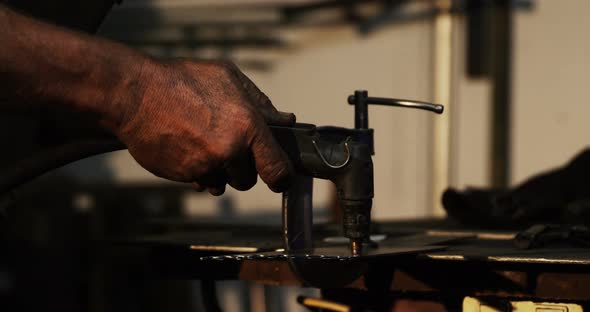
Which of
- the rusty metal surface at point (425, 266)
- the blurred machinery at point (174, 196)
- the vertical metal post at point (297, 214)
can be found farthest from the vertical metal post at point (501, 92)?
the vertical metal post at point (297, 214)

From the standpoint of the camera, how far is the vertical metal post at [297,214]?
1.31 metres

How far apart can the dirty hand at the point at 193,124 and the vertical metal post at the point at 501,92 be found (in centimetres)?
218

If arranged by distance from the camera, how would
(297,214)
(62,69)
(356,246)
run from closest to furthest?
1. (62,69)
2. (356,246)
3. (297,214)

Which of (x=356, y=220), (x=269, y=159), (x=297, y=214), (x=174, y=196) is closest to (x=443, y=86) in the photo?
(x=174, y=196)

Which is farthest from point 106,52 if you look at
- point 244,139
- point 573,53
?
point 573,53

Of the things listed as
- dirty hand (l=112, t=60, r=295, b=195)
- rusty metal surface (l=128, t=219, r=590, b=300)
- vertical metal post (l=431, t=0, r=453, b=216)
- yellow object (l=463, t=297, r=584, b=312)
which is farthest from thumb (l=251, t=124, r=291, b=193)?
vertical metal post (l=431, t=0, r=453, b=216)

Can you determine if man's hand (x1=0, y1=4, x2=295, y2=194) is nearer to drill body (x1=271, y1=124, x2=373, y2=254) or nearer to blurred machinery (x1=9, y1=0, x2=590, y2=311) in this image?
drill body (x1=271, y1=124, x2=373, y2=254)

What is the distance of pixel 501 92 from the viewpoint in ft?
10.3

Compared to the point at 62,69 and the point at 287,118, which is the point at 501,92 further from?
the point at 62,69

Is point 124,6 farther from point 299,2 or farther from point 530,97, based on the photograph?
point 530,97

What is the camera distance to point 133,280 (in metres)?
3.38

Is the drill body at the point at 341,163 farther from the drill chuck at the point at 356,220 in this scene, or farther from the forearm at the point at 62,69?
the forearm at the point at 62,69

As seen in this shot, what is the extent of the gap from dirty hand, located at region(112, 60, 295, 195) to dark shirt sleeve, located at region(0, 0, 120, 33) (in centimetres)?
35

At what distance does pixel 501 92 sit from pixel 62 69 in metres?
2.35
